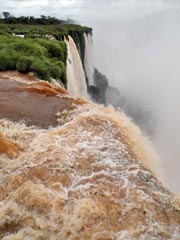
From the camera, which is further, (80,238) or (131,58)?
(131,58)

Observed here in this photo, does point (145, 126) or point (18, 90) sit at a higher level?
point (18, 90)

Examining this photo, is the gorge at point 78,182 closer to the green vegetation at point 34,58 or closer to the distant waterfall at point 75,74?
the green vegetation at point 34,58

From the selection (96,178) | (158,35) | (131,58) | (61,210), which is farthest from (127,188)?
(158,35)

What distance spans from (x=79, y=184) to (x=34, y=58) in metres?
11.7

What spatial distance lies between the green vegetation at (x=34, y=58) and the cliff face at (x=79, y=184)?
6.61 m

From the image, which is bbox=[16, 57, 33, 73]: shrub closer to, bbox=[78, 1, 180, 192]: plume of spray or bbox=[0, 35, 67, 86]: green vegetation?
bbox=[0, 35, 67, 86]: green vegetation

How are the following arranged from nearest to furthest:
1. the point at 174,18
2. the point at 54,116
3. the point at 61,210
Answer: the point at 61,210, the point at 54,116, the point at 174,18

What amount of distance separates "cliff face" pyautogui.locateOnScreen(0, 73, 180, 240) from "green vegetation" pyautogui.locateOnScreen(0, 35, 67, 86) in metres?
6.61

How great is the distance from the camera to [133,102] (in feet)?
148

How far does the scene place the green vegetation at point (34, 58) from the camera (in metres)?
17.4

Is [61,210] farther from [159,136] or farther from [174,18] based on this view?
[174,18]

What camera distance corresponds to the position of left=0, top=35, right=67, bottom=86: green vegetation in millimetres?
17375

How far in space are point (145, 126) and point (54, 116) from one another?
2709cm

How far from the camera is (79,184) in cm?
765
